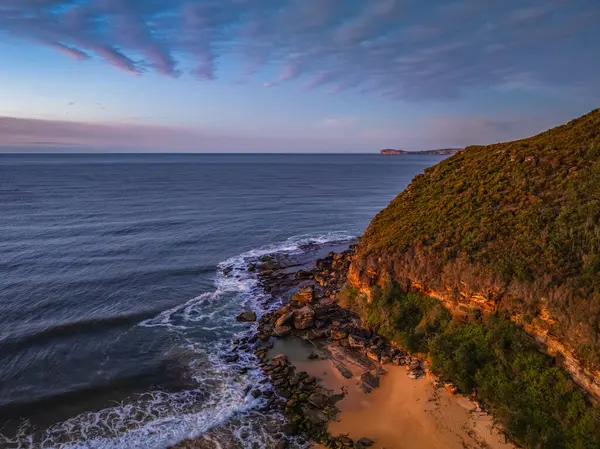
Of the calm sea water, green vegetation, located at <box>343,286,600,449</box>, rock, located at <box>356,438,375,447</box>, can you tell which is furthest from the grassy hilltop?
the calm sea water

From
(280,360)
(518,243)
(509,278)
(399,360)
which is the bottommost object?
(280,360)

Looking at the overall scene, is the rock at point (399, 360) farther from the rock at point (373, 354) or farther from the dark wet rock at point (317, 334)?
the dark wet rock at point (317, 334)

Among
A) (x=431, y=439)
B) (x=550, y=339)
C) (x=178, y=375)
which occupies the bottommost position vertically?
(x=178, y=375)

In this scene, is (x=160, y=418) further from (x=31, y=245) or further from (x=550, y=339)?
(x=31, y=245)

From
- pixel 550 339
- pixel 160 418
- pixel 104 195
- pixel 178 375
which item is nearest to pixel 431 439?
pixel 550 339

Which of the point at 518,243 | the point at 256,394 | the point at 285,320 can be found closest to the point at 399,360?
the point at 256,394

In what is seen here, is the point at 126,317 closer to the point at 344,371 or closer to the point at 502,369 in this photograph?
the point at 344,371

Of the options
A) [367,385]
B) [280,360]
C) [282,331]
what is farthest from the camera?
[282,331]
